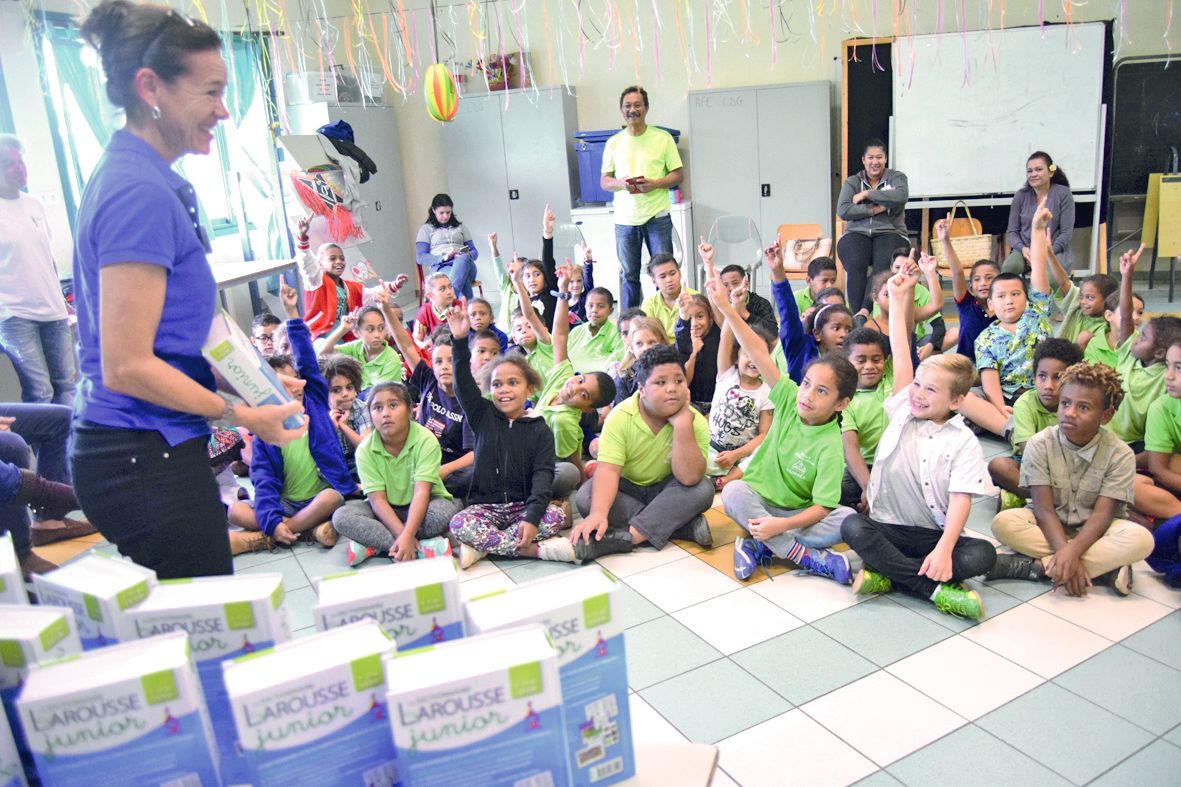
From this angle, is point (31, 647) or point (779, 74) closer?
point (31, 647)

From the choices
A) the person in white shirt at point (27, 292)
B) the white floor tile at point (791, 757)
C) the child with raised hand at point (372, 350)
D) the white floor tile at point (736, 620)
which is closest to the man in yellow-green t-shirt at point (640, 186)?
the child with raised hand at point (372, 350)

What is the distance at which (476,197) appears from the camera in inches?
307

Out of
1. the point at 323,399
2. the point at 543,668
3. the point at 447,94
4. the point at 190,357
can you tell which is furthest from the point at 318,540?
the point at 447,94

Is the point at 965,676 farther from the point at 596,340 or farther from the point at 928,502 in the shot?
the point at 596,340

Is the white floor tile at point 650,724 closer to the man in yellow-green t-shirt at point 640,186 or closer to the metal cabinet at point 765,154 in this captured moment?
the man in yellow-green t-shirt at point 640,186

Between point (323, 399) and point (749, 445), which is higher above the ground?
point (323, 399)

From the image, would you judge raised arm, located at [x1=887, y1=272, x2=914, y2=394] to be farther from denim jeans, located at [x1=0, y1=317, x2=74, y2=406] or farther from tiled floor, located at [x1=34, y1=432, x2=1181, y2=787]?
denim jeans, located at [x1=0, y1=317, x2=74, y2=406]

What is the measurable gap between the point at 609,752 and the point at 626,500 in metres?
2.02

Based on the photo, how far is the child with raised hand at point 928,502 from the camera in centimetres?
245

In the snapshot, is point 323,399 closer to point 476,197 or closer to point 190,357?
point 190,357

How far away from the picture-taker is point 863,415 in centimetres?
310

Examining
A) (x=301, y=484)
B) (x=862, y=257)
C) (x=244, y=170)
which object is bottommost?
(x=301, y=484)

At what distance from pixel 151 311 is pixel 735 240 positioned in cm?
615

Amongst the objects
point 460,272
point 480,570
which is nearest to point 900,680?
point 480,570
